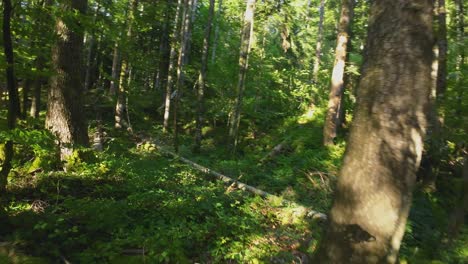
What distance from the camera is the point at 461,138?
7383 millimetres

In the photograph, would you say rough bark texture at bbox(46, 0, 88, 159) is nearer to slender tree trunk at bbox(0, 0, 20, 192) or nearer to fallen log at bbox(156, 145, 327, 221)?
slender tree trunk at bbox(0, 0, 20, 192)

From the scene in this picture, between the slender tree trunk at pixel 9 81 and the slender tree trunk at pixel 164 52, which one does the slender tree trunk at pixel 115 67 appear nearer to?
the slender tree trunk at pixel 164 52

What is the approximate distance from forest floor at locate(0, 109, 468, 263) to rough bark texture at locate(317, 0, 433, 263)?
2.14 m

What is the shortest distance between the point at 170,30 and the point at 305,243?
977 inches

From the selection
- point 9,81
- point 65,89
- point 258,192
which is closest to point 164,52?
point 65,89

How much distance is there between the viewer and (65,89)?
8102 millimetres

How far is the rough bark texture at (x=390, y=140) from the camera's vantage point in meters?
2.82

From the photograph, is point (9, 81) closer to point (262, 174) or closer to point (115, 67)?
point (262, 174)

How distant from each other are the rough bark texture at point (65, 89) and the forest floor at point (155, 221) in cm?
70

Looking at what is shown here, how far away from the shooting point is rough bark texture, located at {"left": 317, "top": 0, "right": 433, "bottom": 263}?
2824 millimetres

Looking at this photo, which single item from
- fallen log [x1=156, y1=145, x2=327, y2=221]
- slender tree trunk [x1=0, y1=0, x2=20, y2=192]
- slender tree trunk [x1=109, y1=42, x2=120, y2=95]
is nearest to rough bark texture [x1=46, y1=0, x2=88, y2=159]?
slender tree trunk [x1=0, y1=0, x2=20, y2=192]

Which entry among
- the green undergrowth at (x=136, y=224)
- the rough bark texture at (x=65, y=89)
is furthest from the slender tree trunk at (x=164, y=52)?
the green undergrowth at (x=136, y=224)

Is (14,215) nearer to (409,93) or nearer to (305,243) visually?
(305,243)

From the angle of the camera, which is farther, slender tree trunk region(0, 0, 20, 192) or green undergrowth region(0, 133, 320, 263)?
slender tree trunk region(0, 0, 20, 192)
